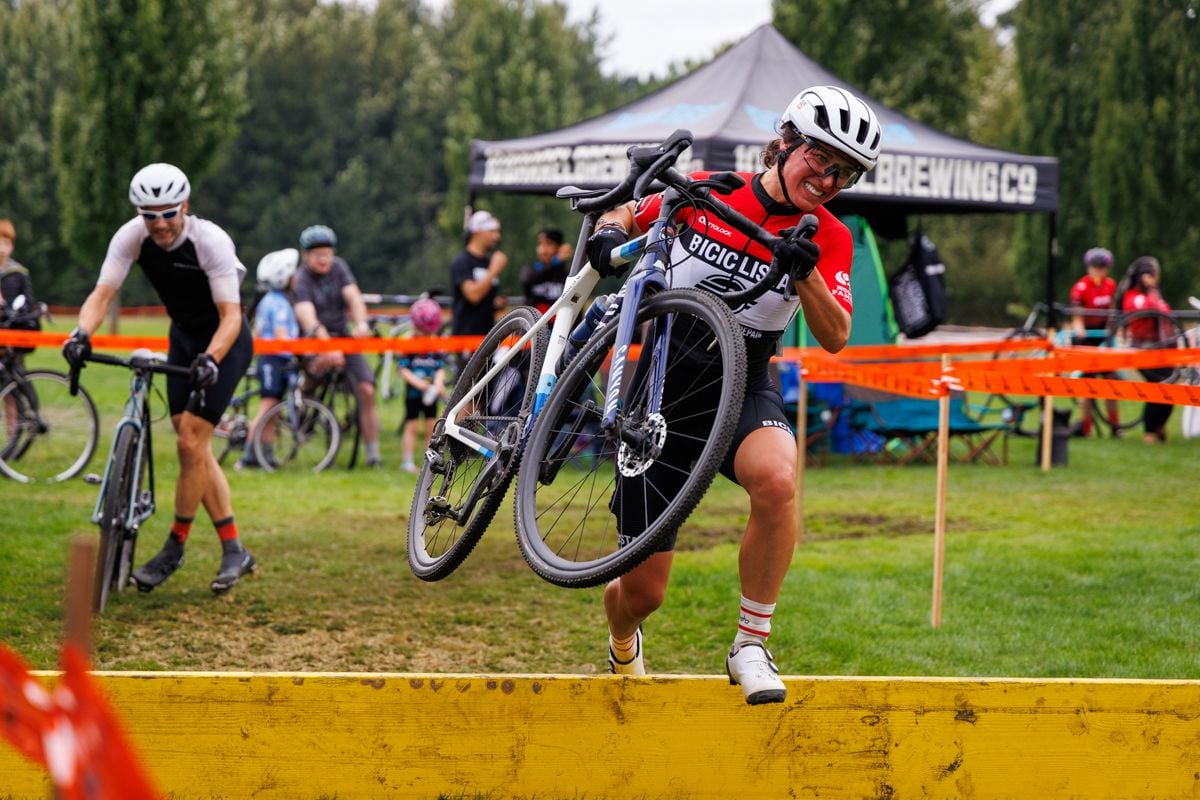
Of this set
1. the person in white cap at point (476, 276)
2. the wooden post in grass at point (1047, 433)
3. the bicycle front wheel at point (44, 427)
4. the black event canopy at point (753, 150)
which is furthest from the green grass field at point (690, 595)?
the black event canopy at point (753, 150)

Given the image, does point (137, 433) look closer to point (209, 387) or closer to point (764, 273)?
point (209, 387)

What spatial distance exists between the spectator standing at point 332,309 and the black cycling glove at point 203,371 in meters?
5.10

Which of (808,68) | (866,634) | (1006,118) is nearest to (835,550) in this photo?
(866,634)

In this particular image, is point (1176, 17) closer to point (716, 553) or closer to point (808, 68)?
point (808, 68)

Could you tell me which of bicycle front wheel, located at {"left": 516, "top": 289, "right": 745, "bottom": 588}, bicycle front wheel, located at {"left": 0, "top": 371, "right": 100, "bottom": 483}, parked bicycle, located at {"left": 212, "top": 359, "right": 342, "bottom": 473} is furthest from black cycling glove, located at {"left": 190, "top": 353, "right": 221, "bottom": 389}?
parked bicycle, located at {"left": 212, "top": 359, "right": 342, "bottom": 473}

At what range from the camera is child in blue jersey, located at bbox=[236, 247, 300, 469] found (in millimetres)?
12242

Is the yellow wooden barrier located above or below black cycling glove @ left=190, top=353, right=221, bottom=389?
below

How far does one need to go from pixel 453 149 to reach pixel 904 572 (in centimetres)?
3476

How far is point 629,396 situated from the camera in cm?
431

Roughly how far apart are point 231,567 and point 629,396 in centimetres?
407

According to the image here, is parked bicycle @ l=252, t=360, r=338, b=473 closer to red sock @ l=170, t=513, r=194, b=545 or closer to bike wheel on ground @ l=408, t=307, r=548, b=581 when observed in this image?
red sock @ l=170, t=513, r=194, b=545

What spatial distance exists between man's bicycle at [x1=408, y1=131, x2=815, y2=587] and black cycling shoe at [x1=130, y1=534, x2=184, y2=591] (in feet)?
9.74

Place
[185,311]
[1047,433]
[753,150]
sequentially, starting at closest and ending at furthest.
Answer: [185,311] < [753,150] < [1047,433]

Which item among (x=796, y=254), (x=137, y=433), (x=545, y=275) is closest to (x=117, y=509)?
(x=137, y=433)
